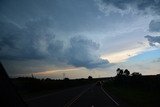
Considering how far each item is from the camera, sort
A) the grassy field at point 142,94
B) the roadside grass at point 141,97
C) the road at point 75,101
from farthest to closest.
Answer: the grassy field at point 142,94, the roadside grass at point 141,97, the road at point 75,101

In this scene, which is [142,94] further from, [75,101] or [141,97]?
[75,101]

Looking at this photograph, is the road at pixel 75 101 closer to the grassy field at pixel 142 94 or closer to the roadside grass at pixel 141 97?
the roadside grass at pixel 141 97

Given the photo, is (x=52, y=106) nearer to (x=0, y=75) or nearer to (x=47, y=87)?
(x=0, y=75)

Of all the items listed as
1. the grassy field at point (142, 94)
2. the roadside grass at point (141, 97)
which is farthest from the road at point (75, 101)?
the grassy field at point (142, 94)

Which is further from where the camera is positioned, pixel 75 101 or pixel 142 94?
pixel 142 94

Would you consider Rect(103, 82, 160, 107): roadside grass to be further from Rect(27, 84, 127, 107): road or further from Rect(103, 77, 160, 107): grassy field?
Rect(27, 84, 127, 107): road

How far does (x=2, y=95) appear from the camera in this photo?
2.25 meters

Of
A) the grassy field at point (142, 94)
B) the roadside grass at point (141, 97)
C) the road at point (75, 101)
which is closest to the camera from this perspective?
the road at point (75, 101)

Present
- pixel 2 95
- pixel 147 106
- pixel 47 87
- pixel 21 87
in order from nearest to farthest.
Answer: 1. pixel 2 95
2. pixel 147 106
3. pixel 21 87
4. pixel 47 87

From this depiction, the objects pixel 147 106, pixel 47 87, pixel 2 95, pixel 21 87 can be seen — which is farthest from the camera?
pixel 47 87

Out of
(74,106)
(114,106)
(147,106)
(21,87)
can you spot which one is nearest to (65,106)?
(74,106)

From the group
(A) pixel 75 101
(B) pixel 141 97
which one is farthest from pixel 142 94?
(A) pixel 75 101

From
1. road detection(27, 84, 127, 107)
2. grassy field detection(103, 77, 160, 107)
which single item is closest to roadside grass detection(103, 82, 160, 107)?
grassy field detection(103, 77, 160, 107)

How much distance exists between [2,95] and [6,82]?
0.39ft
